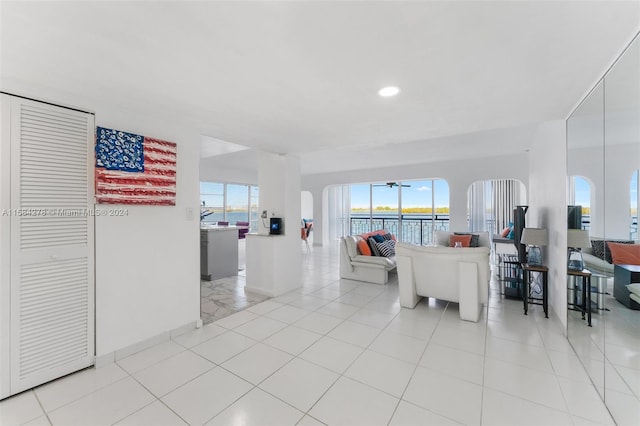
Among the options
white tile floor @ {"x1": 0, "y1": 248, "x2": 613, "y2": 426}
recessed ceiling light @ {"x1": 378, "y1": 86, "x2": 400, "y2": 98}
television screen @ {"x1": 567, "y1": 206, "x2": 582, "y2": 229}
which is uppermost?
recessed ceiling light @ {"x1": 378, "y1": 86, "x2": 400, "y2": 98}

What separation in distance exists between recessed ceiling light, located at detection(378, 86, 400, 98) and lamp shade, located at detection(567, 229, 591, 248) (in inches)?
72.4

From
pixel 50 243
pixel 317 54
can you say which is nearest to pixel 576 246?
pixel 317 54

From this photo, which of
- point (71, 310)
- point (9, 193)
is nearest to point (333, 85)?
point (9, 193)

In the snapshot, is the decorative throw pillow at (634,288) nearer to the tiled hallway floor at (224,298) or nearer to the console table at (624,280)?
the console table at (624,280)

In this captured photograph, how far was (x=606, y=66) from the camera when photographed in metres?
1.72

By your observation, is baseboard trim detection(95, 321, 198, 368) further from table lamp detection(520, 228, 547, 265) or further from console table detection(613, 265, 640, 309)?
table lamp detection(520, 228, 547, 265)

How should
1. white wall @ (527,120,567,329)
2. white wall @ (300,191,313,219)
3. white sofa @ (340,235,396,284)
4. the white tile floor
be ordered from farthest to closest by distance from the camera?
white wall @ (300,191,313,219) → white sofa @ (340,235,396,284) → white wall @ (527,120,567,329) → the white tile floor

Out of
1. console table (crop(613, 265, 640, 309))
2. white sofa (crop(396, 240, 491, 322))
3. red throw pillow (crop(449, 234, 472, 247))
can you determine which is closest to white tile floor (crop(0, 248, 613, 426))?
white sofa (crop(396, 240, 491, 322))

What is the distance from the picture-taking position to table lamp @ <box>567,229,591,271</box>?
2.15m

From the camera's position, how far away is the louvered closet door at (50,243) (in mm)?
1879

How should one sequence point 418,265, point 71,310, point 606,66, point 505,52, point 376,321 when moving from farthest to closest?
1. point 418,265
2. point 376,321
3. point 71,310
4. point 606,66
5. point 505,52

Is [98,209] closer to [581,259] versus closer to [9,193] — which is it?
[9,193]

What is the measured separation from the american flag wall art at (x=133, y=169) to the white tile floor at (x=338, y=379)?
1.42 m

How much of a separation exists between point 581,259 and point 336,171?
7.01m
